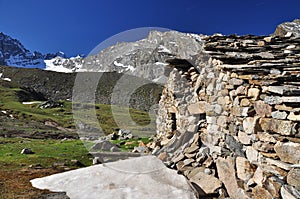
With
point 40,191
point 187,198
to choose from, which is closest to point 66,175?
point 40,191

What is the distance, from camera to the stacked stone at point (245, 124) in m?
5.91

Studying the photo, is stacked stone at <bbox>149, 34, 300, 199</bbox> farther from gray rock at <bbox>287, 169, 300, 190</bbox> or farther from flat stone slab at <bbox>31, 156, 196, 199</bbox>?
flat stone slab at <bbox>31, 156, 196, 199</bbox>

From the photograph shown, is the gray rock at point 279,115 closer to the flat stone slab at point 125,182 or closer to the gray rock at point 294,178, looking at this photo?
the gray rock at point 294,178

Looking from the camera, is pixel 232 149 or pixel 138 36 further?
pixel 138 36

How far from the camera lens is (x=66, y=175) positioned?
9883 millimetres

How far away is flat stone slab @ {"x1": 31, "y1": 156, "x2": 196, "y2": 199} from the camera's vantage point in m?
7.85

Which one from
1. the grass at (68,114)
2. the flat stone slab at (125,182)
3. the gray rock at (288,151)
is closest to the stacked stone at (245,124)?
the gray rock at (288,151)

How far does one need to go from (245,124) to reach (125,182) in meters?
4.01

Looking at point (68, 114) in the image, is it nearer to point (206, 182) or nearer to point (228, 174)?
point (206, 182)

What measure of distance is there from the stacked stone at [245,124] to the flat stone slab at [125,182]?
0.65 meters

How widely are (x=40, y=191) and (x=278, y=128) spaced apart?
25.4 ft

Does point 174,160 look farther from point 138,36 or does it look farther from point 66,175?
point 138,36

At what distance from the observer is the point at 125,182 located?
27.8 ft

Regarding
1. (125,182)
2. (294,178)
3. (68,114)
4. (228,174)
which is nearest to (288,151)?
(294,178)
